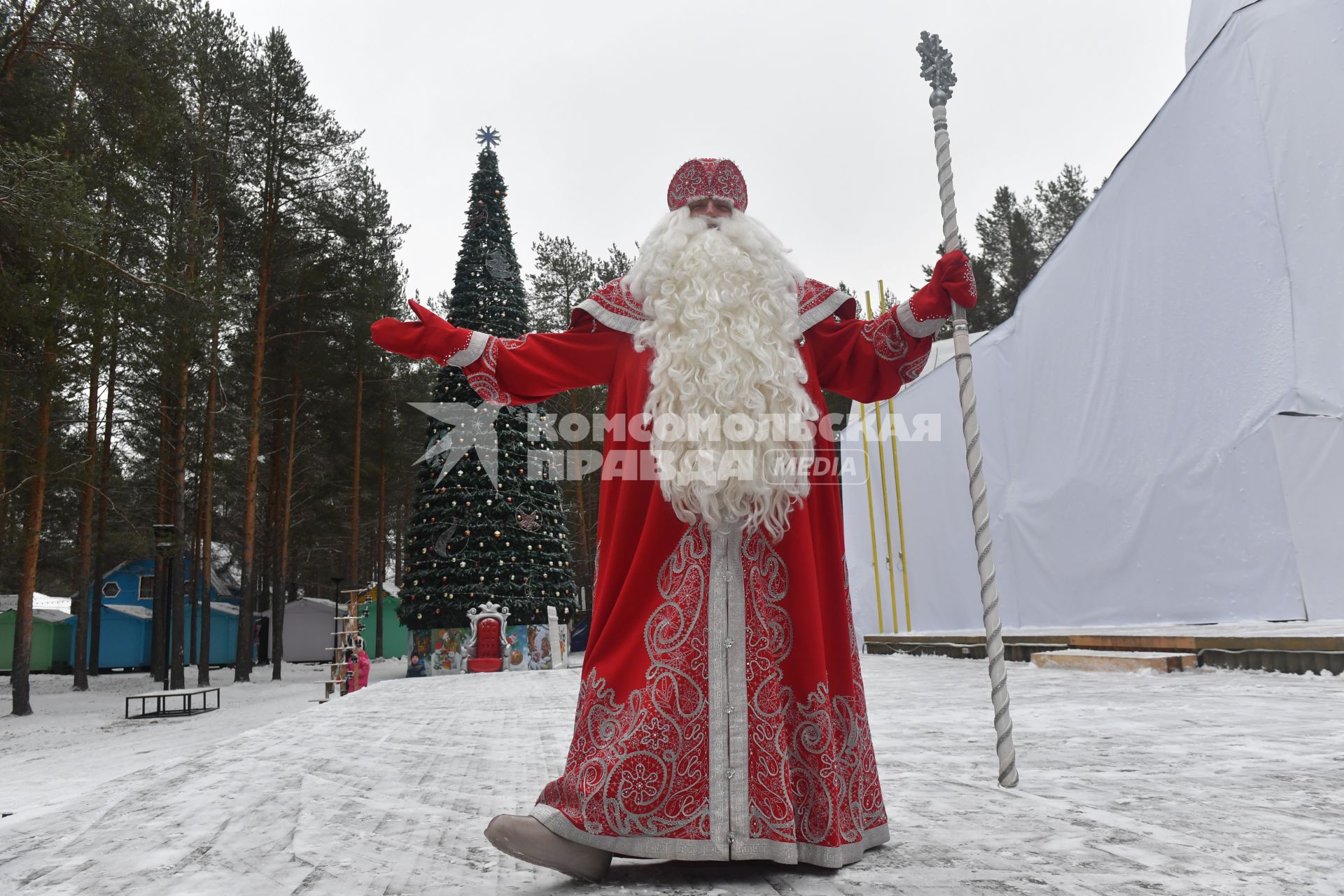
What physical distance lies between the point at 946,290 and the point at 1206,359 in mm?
4284

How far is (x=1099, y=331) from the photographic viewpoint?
638cm

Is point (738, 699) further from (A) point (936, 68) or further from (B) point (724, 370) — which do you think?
(A) point (936, 68)

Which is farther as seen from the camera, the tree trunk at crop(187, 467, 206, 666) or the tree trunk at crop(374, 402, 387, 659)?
the tree trunk at crop(374, 402, 387, 659)

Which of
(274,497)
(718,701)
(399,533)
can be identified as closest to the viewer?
(718,701)

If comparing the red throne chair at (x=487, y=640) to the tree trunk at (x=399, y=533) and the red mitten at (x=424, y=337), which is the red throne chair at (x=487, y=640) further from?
the tree trunk at (x=399, y=533)

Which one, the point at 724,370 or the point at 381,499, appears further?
the point at 381,499

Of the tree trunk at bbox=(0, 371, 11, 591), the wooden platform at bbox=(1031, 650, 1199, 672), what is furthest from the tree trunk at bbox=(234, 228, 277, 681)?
the wooden platform at bbox=(1031, 650, 1199, 672)

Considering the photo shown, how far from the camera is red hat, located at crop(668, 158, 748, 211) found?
2.10m

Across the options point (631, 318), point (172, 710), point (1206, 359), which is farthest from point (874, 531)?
point (631, 318)

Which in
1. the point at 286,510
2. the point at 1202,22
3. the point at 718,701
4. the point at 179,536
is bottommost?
the point at 718,701

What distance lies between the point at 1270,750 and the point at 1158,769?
0.46 m

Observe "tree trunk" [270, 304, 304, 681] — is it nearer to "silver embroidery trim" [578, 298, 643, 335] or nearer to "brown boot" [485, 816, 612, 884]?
"silver embroidery trim" [578, 298, 643, 335]

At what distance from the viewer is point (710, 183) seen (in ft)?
6.91

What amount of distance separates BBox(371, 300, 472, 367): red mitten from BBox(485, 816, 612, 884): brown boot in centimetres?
101
